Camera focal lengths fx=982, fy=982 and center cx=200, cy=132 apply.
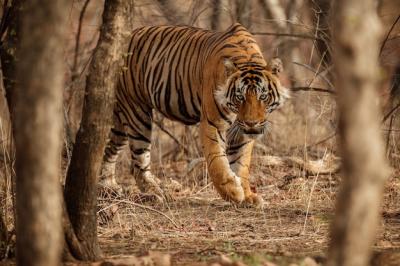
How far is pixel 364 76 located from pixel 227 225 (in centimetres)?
415

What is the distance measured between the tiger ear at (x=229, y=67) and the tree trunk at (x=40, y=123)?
461 cm

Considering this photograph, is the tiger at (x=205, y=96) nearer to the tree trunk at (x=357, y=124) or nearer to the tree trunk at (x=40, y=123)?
the tree trunk at (x=40, y=123)

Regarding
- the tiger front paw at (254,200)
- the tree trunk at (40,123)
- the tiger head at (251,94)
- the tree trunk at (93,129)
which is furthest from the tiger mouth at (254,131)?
the tree trunk at (40,123)

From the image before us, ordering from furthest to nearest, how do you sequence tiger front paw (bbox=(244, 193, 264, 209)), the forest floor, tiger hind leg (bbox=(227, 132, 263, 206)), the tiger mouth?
tiger hind leg (bbox=(227, 132, 263, 206))
tiger front paw (bbox=(244, 193, 264, 209))
the tiger mouth
the forest floor

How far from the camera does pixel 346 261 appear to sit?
11.7 ft

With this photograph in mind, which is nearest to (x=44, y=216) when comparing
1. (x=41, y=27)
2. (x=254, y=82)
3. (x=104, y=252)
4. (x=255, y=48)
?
(x=41, y=27)

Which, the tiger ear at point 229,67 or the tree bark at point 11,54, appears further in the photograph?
the tiger ear at point 229,67

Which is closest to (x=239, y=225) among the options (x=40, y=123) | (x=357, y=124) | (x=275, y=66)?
(x=275, y=66)

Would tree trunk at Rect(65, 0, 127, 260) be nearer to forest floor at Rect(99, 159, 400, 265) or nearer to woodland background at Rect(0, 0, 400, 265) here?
woodland background at Rect(0, 0, 400, 265)

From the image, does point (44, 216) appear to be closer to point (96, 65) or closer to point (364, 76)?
point (364, 76)

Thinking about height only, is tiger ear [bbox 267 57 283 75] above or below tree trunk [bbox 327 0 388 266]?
above

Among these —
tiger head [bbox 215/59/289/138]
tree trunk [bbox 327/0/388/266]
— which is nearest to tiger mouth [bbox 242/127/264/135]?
tiger head [bbox 215/59/289/138]

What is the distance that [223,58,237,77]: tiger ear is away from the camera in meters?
8.37

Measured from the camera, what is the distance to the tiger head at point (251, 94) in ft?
26.7
